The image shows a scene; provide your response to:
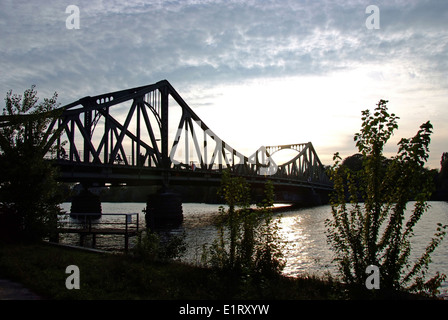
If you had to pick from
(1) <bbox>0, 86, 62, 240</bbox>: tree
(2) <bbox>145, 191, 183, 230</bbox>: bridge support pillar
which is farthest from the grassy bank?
(2) <bbox>145, 191, 183, 230</bbox>: bridge support pillar

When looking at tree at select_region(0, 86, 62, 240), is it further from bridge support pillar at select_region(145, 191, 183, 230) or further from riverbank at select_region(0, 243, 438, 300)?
bridge support pillar at select_region(145, 191, 183, 230)

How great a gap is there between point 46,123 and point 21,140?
1412mm

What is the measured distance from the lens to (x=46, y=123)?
17766 millimetres

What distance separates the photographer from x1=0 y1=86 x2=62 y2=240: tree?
53.8 feet

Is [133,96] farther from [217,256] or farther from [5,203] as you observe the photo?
[217,256]

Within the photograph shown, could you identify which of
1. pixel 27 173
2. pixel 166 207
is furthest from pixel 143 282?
pixel 166 207

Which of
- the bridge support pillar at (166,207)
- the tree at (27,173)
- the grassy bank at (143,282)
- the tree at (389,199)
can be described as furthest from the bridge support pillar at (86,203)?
the tree at (389,199)

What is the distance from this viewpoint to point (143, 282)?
9.43 metres

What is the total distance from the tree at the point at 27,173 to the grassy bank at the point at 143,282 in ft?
14.5

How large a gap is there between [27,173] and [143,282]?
10147 mm

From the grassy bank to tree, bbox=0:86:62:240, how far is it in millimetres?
4421

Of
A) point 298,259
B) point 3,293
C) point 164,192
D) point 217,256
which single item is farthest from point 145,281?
point 164,192

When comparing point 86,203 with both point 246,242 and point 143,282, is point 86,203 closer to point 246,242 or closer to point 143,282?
point 246,242
